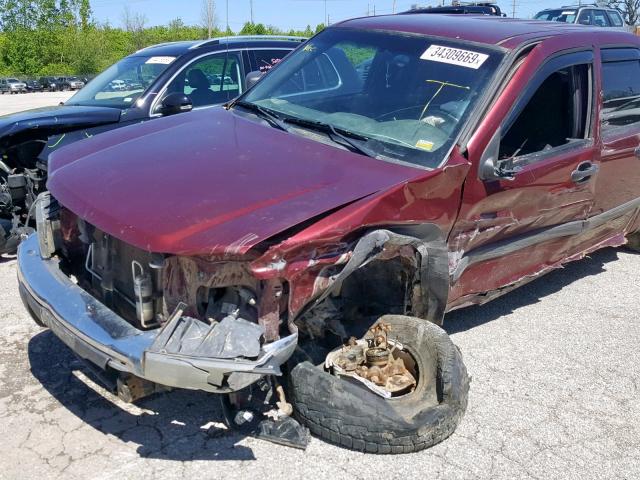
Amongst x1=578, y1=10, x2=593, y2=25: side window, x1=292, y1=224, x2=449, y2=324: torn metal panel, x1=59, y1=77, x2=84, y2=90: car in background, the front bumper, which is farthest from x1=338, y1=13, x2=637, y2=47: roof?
x1=59, y1=77, x2=84, y2=90: car in background

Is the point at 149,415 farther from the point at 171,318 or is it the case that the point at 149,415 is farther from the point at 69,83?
the point at 69,83

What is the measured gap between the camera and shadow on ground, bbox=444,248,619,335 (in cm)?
457

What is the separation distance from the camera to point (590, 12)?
55.9 ft

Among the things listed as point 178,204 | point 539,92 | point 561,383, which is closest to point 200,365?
point 178,204

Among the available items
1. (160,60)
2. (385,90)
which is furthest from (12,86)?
(385,90)

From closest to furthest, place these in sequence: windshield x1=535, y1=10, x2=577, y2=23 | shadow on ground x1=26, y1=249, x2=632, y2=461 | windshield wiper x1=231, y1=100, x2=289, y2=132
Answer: shadow on ground x1=26, y1=249, x2=632, y2=461 → windshield wiper x1=231, y1=100, x2=289, y2=132 → windshield x1=535, y1=10, x2=577, y2=23

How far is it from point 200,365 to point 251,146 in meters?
1.41

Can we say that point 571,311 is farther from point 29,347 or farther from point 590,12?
point 590,12

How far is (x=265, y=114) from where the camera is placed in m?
4.13

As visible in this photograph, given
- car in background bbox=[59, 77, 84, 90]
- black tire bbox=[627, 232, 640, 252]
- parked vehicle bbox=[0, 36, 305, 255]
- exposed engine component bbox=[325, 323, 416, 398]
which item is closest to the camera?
exposed engine component bbox=[325, 323, 416, 398]

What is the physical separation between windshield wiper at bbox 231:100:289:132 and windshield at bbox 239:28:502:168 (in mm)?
25

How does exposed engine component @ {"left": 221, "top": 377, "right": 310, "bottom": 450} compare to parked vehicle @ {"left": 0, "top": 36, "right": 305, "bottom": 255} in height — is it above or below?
below

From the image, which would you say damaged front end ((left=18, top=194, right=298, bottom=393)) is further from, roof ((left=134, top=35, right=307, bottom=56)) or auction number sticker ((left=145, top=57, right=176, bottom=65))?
roof ((left=134, top=35, right=307, bottom=56))

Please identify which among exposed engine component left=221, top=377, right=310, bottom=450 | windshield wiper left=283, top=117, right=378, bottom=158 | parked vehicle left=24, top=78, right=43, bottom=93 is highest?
windshield wiper left=283, top=117, right=378, bottom=158
